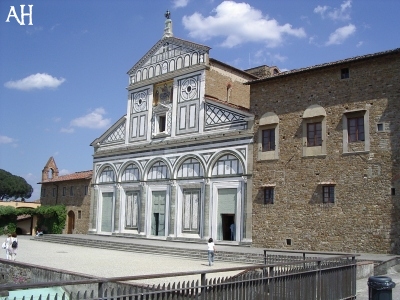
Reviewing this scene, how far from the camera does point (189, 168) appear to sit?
3116 cm

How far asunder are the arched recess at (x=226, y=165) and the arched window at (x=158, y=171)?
4.31 metres

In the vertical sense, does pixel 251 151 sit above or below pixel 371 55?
below

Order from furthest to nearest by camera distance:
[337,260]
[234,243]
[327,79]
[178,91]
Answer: [178,91] → [234,243] → [327,79] → [337,260]

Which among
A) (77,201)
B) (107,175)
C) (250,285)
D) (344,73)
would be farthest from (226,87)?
(250,285)

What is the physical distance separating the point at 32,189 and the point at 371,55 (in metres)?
77.3

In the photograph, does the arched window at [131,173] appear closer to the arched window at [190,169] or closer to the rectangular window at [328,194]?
the arched window at [190,169]

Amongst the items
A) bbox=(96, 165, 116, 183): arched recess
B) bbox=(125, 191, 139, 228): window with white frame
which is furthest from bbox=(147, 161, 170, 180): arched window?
bbox=(96, 165, 116, 183): arched recess

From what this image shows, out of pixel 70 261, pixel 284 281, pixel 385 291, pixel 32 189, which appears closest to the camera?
pixel 385 291

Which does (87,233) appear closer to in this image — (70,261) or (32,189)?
(70,261)

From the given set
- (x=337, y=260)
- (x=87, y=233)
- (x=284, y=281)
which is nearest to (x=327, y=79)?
(x=337, y=260)

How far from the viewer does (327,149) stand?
941 inches

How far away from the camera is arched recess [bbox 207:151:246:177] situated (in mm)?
27984

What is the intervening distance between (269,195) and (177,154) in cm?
835

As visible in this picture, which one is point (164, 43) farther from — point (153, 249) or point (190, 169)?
point (153, 249)
